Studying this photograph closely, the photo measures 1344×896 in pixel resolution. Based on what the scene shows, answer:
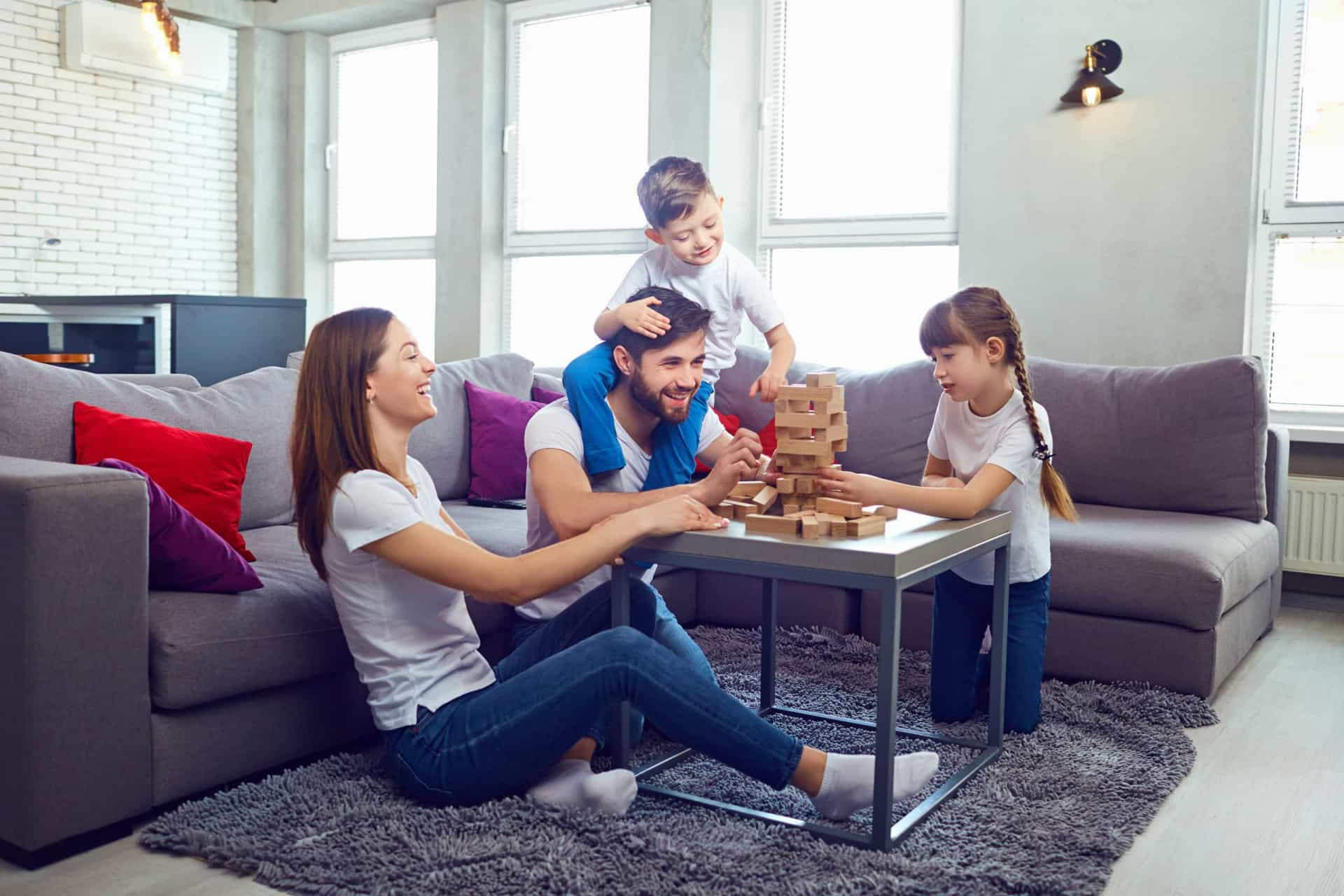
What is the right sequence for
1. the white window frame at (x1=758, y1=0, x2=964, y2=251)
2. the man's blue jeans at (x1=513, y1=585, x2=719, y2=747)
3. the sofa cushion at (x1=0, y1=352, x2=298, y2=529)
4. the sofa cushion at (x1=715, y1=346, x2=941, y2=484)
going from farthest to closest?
the white window frame at (x1=758, y1=0, x2=964, y2=251) < the sofa cushion at (x1=715, y1=346, x2=941, y2=484) < the sofa cushion at (x1=0, y1=352, x2=298, y2=529) < the man's blue jeans at (x1=513, y1=585, x2=719, y2=747)

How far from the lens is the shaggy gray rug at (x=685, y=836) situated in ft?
6.02

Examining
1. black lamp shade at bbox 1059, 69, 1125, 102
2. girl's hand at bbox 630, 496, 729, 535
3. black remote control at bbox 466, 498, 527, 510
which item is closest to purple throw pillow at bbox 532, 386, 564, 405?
black remote control at bbox 466, 498, 527, 510

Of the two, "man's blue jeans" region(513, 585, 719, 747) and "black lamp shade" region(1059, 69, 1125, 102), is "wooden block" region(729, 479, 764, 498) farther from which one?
"black lamp shade" region(1059, 69, 1125, 102)

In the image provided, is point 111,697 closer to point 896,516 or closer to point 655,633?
point 655,633

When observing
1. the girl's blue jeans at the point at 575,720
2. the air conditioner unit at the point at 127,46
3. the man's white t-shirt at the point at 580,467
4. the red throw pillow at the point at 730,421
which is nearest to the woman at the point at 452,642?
the girl's blue jeans at the point at 575,720

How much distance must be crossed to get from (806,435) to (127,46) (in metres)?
5.81

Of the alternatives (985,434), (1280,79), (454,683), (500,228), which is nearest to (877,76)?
(1280,79)

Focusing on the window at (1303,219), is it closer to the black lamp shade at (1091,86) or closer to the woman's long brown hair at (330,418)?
the black lamp shade at (1091,86)

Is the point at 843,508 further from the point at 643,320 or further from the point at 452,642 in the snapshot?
the point at 452,642

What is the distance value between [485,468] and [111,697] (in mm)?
1712

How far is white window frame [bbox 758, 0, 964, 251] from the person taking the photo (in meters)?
4.76

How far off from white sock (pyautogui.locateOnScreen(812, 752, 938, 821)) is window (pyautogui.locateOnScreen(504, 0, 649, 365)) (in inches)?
153

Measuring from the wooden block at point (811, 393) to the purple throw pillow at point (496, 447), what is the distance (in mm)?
1635

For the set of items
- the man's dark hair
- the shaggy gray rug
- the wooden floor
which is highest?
the man's dark hair
